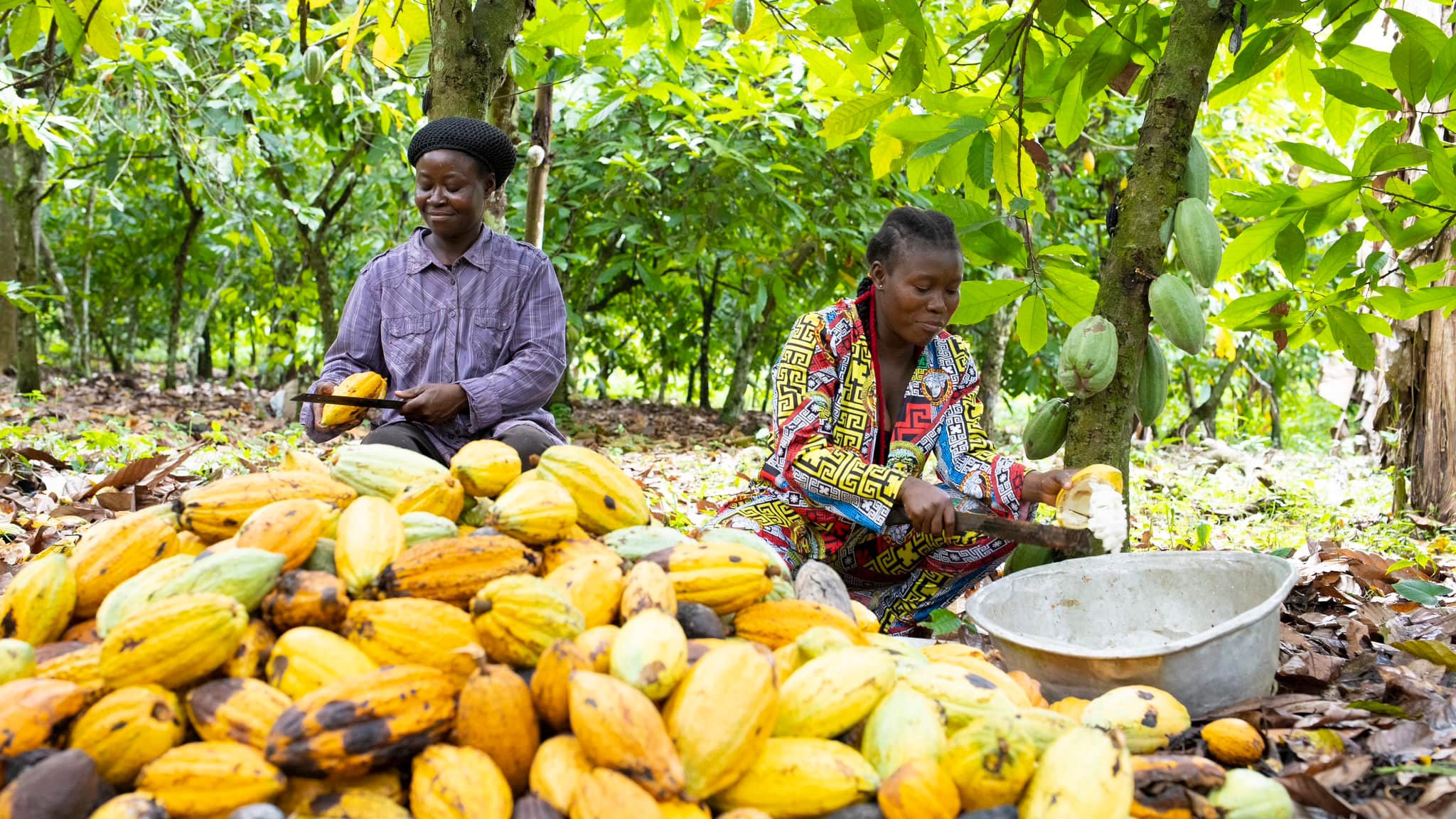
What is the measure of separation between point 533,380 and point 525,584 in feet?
4.93

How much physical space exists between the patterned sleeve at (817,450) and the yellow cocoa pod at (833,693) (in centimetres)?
96

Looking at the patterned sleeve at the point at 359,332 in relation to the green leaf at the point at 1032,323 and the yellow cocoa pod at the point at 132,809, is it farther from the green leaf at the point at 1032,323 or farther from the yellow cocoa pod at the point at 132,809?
the yellow cocoa pod at the point at 132,809

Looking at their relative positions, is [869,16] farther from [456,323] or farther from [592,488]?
[456,323]

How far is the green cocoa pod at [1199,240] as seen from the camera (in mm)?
1893

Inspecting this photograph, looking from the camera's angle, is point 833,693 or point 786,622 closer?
point 833,693

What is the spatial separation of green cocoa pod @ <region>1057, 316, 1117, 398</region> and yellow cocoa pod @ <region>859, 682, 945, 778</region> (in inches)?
35.9

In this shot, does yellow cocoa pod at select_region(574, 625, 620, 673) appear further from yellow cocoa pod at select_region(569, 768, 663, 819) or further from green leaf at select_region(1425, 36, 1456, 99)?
green leaf at select_region(1425, 36, 1456, 99)

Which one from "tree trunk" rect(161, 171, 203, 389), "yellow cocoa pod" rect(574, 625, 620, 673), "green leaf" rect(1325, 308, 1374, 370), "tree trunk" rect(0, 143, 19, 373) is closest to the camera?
"yellow cocoa pod" rect(574, 625, 620, 673)

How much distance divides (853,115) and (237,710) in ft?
5.93

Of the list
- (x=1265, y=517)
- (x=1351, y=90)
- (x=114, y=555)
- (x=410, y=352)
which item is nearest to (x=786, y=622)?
(x=114, y=555)

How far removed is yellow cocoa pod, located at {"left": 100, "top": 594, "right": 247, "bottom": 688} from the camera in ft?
3.76

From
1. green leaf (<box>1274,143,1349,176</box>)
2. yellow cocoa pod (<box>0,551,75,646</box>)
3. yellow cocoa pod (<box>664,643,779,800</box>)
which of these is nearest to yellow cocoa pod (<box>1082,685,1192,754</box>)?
yellow cocoa pod (<box>664,643,779,800</box>)

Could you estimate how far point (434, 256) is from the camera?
110 inches

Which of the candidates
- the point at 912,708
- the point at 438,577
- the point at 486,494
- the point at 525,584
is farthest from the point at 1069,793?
the point at 486,494
